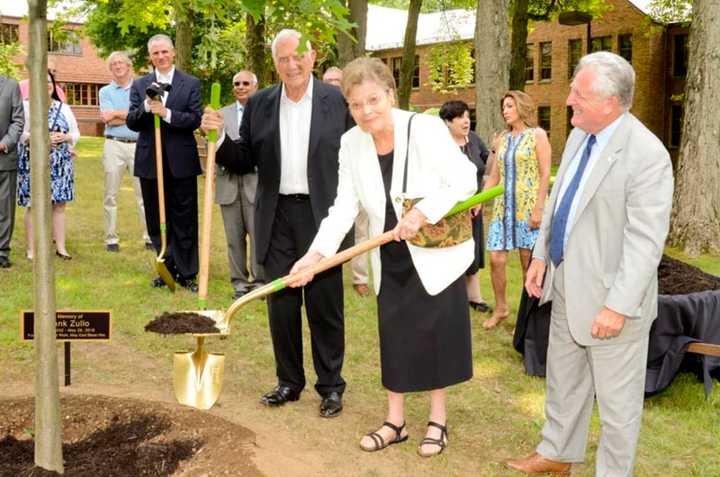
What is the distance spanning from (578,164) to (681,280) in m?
2.72

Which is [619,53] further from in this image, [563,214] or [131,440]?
[131,440]

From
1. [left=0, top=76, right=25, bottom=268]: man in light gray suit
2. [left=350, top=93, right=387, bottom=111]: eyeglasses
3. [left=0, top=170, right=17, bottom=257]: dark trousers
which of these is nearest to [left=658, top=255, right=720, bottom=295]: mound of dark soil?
[left=350, top=93, right=387, bottom=111]: eyeglasses

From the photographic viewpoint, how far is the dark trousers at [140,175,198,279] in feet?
26.9

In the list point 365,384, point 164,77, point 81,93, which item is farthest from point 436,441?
point 81,93

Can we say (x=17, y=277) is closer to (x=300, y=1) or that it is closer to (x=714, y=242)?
(x=300, y=1)

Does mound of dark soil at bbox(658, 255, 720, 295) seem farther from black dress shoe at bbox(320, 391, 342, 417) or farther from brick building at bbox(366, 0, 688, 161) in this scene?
brick building at bbox(366, 0, 688, 161)

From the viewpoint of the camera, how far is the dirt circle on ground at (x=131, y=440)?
4.02 m

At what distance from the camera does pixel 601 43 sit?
3738 cm

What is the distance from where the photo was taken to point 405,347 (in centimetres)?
445

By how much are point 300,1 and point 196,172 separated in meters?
5.07

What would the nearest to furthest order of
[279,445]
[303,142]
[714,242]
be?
[279,445] < [303,142] < [714,242]

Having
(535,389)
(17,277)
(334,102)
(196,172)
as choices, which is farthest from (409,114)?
(17,277)

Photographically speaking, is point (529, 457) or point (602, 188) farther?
point (529, 457)

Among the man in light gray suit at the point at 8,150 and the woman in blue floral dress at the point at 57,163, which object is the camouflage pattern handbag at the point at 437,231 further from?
the woman in blue floral dress at the point at 57,163
